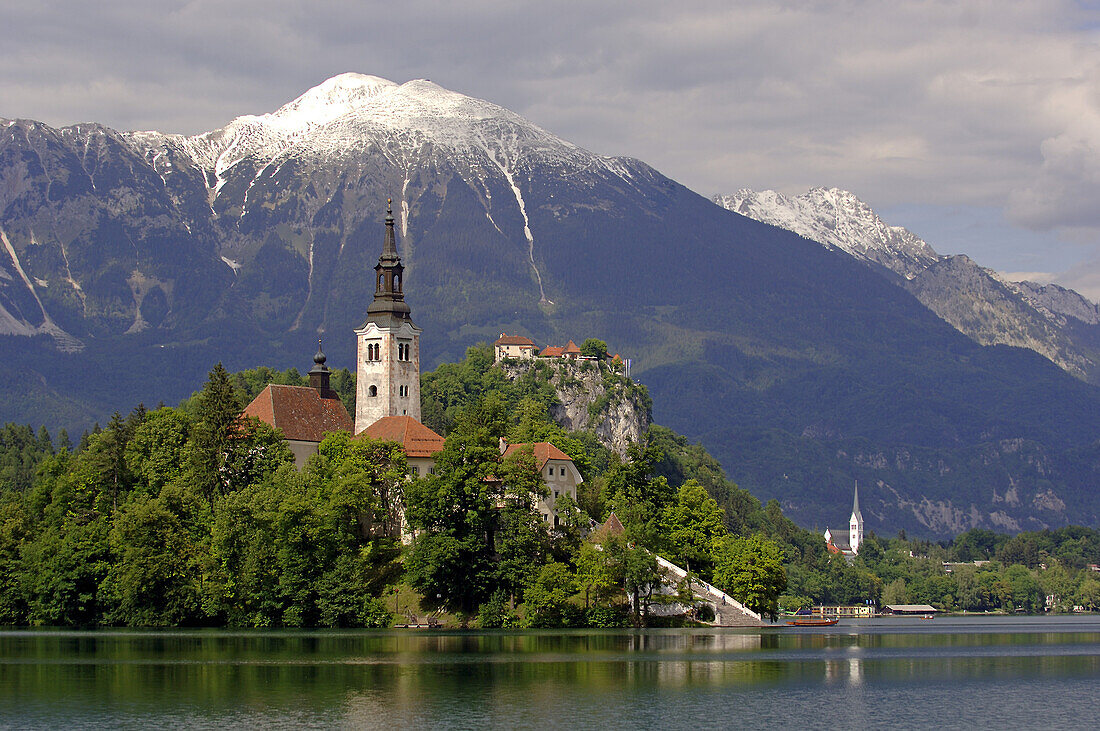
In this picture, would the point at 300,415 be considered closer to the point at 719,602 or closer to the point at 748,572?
the point at 719,602

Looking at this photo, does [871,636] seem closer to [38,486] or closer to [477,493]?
[477,493]

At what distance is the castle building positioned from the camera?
128000 millimetres

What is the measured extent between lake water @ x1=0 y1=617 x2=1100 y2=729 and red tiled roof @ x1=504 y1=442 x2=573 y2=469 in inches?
701

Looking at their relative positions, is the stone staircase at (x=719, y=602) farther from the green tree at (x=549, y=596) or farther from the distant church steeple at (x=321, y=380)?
the distant church steeple at (x=321, y=380)

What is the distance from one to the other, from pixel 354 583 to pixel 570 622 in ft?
49.0

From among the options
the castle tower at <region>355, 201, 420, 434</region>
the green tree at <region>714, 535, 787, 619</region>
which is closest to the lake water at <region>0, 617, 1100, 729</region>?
the green tree at <region>714, 535, 787, 619</region>

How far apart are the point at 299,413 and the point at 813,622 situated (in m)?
54.5

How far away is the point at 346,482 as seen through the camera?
111250 mm

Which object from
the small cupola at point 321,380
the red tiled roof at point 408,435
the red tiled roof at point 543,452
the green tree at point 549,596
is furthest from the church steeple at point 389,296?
the green tree at point 549,596

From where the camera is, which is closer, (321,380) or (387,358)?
(387,358)

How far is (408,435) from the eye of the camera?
124312mm

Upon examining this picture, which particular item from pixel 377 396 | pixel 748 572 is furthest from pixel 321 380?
pixel 748 572

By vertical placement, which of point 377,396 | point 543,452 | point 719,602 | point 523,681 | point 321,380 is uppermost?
point 321,380

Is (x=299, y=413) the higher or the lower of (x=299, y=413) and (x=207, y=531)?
the higher
